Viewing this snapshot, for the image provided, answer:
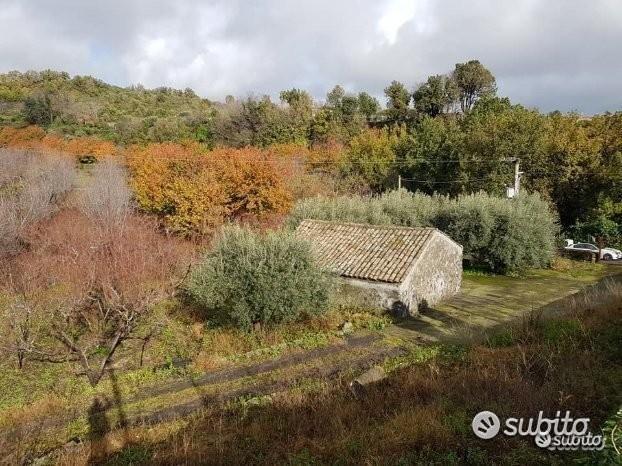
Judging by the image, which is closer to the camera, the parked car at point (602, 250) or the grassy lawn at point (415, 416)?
the grassy lawn at point (415, 416)

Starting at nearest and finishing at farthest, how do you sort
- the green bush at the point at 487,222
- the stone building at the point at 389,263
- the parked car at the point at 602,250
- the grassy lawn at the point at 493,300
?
the grassy lawn at the point at 493,300 < the stone building at the point at 389,263 < the green bush at the point at 487,222 < the parked car at the point at 602,250

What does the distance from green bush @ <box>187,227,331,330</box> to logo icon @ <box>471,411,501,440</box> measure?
9.73 metres

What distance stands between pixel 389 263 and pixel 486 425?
12.7 meters

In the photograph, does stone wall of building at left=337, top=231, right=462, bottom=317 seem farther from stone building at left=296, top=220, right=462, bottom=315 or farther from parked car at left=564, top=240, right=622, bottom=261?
parked car at left=564, top=240, right=622, bottom=261

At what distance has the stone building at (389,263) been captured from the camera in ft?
60.3

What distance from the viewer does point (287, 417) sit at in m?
8.35

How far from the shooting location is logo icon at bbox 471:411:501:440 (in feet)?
20.9

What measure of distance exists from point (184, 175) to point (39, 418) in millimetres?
24938

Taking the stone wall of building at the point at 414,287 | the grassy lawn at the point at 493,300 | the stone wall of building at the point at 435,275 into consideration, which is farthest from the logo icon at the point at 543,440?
the stone wall of building at the point at 435,275

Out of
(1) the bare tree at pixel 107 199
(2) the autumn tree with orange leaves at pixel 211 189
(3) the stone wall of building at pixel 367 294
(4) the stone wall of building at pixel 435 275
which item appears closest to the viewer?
(3) the stone wall of building at pixel 367 294

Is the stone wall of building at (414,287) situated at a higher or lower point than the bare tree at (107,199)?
lower

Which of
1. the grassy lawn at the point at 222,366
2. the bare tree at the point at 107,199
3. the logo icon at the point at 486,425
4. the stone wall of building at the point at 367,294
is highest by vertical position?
the bare tree at the point at 107,199

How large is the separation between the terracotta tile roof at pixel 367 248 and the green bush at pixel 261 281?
183 centimetres

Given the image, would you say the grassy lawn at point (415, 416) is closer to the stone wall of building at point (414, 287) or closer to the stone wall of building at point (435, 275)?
the stone wall of building at point (414, 287)
